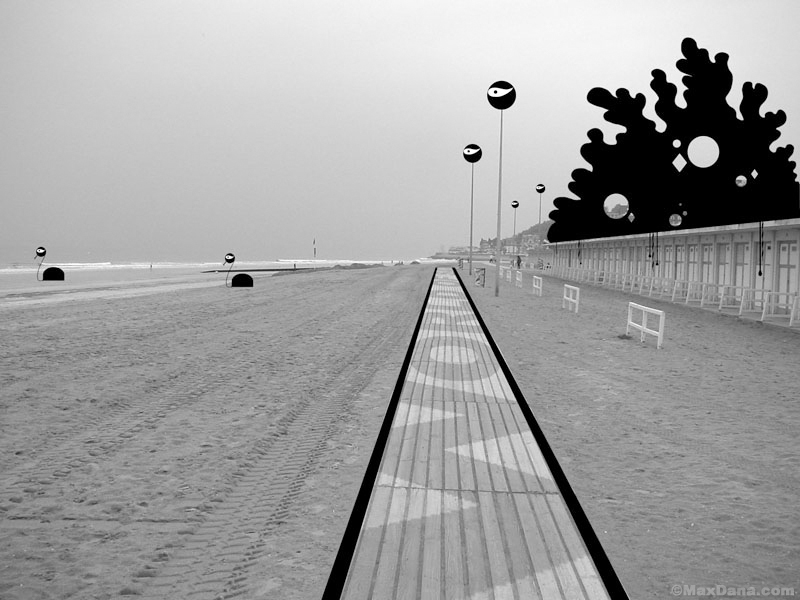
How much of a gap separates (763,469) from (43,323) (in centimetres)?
1555

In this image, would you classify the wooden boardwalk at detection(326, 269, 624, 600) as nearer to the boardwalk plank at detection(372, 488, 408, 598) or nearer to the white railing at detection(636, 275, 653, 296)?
the boardwalk plank at detection(372, 488, 408, 598)

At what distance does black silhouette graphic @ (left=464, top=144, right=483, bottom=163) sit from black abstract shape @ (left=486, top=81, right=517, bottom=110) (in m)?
8.54

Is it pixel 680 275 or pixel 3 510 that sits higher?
pixel 680 275

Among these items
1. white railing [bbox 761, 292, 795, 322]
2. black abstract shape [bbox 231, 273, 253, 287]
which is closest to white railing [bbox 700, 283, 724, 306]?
white railing [bbox 761, 292, 795, 322]

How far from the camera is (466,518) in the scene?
4.43 metres

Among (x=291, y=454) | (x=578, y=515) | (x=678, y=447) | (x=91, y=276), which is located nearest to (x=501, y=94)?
(x=678, y=447)

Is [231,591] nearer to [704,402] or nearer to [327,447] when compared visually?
[327,447]

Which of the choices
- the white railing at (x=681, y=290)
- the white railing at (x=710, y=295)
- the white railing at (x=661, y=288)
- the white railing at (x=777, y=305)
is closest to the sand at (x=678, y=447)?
the white railing at (x=777, y=305)

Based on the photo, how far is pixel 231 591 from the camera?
3.56m

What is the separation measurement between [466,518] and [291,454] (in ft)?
7.09

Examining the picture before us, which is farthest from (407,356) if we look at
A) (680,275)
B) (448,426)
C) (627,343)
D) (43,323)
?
(680,275)

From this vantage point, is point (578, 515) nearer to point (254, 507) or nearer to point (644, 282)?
point (254, 507)

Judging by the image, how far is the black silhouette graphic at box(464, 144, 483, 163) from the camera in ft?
112

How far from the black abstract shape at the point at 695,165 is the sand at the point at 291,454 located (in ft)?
71.7
